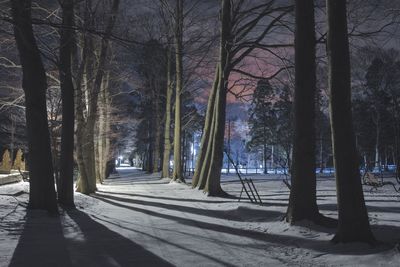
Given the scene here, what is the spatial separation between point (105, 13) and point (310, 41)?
10.1 metres

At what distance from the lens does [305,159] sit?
507 inches

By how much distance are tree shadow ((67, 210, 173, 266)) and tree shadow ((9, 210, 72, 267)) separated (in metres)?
0.30

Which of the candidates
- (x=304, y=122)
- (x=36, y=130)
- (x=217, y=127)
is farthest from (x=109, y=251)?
(x=217, y=127)

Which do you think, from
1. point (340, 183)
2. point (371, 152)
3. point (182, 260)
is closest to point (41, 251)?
point (182, 260)

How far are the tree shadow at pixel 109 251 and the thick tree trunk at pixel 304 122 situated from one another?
4.15 meters

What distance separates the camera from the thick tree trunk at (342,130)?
986 centimetres

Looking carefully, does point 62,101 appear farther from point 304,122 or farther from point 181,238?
point 304,122

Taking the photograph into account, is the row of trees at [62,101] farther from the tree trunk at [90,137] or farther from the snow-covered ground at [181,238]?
the snow-covered ground at [181,238]

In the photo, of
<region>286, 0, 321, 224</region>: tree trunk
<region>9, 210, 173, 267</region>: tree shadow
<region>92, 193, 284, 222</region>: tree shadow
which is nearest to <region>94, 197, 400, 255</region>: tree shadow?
<region>286, 0, 321, 224</region>: tree trunk

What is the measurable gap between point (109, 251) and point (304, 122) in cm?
560

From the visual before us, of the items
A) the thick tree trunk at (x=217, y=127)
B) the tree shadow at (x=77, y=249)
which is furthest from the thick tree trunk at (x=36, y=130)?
the thick tree trunk at (x=217, y=127)

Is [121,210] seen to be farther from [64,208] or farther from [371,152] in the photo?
[371,152]

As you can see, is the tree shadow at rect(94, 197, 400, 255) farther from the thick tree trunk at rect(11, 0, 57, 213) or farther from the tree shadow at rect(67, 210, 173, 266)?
the thick tree trunk at rect(11, 0, 57, 213)

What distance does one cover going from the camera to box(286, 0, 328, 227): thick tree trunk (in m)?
12.7
